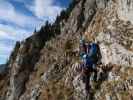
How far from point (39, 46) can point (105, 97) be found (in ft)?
262

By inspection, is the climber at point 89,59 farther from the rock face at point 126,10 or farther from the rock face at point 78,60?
the rock face at point 126,10

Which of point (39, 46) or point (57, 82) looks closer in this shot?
point (57, 82)

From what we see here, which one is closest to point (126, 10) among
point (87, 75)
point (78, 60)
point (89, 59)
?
point (89, 59)

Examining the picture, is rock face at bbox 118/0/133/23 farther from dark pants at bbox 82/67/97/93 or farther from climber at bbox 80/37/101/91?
dark pants at bbox 82/67/97/93

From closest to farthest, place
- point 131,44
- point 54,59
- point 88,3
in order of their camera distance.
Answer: point 131,44
point 54,59
point 88,3

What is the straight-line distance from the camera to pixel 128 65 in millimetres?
117438

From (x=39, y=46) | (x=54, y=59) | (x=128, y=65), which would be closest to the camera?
(x=128, y=65)

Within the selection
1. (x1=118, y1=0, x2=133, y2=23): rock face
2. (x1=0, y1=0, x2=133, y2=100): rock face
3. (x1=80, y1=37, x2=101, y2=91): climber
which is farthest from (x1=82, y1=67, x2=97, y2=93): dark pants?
(x1=118, y1=0, x2=133, y2=23): rock face

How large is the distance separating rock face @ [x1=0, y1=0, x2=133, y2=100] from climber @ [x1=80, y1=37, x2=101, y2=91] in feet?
4.67

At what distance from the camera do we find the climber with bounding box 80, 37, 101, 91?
122m

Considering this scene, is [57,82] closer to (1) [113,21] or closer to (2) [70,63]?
(2) [70,63]

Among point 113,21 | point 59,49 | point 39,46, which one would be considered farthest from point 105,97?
point 39,46

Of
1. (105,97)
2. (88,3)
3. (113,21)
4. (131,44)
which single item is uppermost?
(88,3)

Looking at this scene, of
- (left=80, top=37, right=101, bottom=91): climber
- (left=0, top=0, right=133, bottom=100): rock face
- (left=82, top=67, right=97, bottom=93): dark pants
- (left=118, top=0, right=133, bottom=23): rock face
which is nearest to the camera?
(left=0, top=0, right=133, bottom=100): rock face
